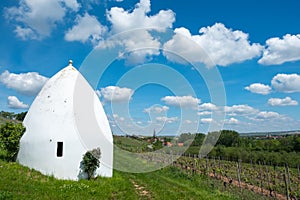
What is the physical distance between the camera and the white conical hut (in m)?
11.8

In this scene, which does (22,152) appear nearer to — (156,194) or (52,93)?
(52,93)

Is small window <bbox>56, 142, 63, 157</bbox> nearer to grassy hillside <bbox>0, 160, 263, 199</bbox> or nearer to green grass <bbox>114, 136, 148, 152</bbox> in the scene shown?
grassy hillside <bbox>0, 160, 263, 199</bbox>

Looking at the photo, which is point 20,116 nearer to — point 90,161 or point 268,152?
point 268,152

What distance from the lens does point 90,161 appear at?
11969mm

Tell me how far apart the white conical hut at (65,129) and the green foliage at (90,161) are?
9.8 inches

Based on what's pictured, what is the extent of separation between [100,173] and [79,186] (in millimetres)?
2803

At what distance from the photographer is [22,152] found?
1252 cm

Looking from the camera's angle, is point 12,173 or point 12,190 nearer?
point 12,190

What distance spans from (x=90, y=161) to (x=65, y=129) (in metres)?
1.92

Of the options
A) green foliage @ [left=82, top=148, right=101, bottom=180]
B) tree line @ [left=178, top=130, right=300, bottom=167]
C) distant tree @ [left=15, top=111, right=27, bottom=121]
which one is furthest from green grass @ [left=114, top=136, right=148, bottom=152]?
distant tree @ [left=15, top=111, right=27, bottom=121]

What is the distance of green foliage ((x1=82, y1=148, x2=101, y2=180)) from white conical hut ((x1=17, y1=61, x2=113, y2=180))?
25cm

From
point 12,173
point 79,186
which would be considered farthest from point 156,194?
point 12,173

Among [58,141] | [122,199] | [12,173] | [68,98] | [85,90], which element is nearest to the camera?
[122,199]

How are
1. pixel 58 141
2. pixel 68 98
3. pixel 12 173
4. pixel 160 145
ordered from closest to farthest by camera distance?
pixel 12 173 < pixel 58 141 < pixel 68 98 < pixel 160 145
